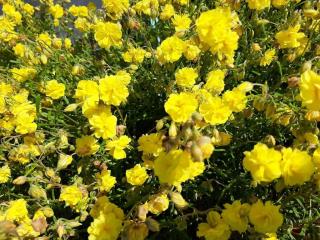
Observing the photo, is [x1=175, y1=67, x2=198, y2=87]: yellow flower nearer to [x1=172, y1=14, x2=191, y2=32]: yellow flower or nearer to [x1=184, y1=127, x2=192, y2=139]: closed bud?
[x1=172, y1=14, x2=191, y2=32]: yellow flower

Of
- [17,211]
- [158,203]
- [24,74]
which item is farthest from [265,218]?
[24,74]

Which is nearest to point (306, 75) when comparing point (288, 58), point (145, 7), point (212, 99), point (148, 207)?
point (212, 99)

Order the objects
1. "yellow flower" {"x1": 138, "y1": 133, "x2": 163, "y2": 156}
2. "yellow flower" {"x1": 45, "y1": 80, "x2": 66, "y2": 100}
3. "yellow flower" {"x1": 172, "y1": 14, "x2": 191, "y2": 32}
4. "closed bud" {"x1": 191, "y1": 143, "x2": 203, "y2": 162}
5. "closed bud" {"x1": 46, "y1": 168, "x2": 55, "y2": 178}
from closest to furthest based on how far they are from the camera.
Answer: "closed bud" {"x1": 191, "y1": 143, "x2": 203, "y2": 162} → "yellow flower" {"x1": 138, "y1": 133, "x2": 163, "y2": 156} → "closed bud" {"x1": 46, "y1": 168, "x2": 55, "y2": 178} → "yellow flower" {"x1": 45, "y1": 80, "x2": 66, "y2": 100} → "yellow flower" {"x1": 172, "y1": 14, "x2": 191, "y2": 32}

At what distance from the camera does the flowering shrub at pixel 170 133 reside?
1.29 m

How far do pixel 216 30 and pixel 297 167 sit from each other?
569mm

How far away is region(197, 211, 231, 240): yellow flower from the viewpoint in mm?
1354

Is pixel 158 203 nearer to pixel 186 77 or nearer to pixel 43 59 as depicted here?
pixel 186 77

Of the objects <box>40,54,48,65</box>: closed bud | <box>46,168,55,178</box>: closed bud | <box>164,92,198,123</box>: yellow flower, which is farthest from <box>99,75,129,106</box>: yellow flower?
<box>40,54,48,65</box>: closed bud

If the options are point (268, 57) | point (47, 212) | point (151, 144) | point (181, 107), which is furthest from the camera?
point (268, 57)

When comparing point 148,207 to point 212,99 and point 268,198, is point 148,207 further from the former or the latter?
point 268,198

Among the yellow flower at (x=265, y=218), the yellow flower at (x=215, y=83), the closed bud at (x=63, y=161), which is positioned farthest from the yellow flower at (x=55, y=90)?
the yellow flower at (x=265, y=218)

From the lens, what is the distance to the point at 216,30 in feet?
5.00

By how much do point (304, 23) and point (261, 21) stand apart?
0.18 meters

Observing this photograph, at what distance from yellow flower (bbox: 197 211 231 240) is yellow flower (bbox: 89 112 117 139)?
44cm
